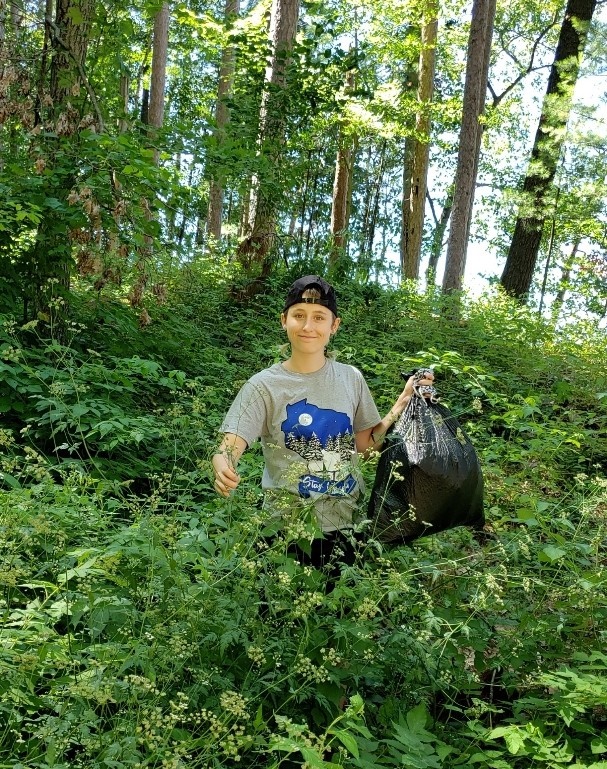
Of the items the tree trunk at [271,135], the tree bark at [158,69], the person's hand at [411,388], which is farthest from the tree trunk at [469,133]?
the tree bark at [158,69]

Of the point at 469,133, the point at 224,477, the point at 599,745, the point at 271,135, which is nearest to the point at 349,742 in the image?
the point at 599,745

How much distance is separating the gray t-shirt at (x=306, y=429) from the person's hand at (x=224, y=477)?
190mm

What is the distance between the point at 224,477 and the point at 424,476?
881 mm

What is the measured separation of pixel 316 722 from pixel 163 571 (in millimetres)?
649

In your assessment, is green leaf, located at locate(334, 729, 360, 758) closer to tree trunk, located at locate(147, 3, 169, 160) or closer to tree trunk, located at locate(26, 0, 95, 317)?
tree trunk, located at locate(26, 0, 95, 317)

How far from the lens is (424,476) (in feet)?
9.80

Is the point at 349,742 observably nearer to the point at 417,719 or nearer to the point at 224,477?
the point at 417,719

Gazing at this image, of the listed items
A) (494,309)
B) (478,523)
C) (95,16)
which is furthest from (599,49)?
(478,523)

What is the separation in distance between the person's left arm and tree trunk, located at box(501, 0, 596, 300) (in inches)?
375

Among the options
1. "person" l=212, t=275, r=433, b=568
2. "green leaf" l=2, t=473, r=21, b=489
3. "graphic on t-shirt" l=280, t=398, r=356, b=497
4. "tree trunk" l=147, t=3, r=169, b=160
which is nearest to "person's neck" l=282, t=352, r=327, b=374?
"person" l=212, t=275, r=433, b=568

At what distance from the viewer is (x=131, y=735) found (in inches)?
69.7

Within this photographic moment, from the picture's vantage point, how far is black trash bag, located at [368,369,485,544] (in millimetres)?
2979

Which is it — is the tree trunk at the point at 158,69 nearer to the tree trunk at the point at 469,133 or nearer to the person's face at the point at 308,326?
the tree trunk at the point at 469,133

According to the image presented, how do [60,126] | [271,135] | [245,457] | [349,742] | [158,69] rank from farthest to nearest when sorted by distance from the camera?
[158,69]
[271,135]
[60,126]
[245,457]
[349,742]
